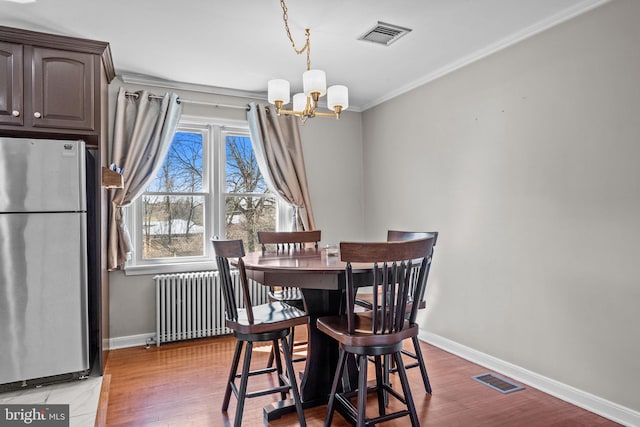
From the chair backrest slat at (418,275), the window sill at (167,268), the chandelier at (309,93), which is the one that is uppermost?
the chandelier at (309,93)

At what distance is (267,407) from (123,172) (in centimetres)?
246

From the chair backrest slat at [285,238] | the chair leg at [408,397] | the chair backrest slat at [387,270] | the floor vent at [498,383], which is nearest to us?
the chair backrest slat at [387,270]

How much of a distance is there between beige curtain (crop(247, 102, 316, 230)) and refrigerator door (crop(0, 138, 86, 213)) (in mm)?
1771

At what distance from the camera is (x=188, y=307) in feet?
12.5

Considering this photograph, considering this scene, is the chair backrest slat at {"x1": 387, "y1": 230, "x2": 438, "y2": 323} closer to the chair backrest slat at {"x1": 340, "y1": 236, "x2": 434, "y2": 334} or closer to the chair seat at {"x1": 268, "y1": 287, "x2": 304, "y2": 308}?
the chair backrest slat at {"x1": 340, "y1": 236, "x2": 434, "y2": 334}

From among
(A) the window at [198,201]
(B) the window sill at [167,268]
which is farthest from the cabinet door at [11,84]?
(B) the window sill at [167,268]

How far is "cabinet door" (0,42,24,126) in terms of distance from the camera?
268cm

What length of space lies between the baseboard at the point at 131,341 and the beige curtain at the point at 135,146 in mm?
681

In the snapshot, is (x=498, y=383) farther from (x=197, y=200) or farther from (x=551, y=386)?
(x=197, y=200)

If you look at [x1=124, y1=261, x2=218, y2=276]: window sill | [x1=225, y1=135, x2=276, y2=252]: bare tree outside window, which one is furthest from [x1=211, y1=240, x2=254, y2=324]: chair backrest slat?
[x1=225, y1=135, x2=276, y2=252]: bare tree outside window

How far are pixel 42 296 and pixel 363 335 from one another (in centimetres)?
224

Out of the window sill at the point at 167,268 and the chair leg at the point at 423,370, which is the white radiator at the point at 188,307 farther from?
the chair leg at the point at 423,370

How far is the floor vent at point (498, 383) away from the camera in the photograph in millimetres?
2738

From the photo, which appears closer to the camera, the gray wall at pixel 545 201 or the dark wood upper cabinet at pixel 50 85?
the gray wall at pixel 545 201
